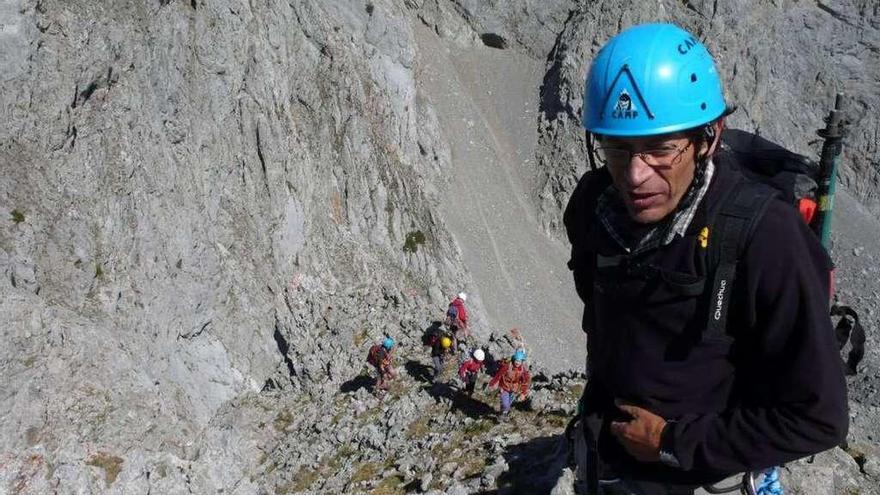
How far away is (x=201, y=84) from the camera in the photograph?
85.3 feet

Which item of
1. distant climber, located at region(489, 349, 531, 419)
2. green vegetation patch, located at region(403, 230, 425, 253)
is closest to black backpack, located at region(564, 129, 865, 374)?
distant climber, located at region(489, 349, 531, 419)

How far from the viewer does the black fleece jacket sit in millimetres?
3186

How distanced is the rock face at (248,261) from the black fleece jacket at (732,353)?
4.57 metres

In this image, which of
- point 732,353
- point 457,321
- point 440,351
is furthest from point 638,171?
point 457,321

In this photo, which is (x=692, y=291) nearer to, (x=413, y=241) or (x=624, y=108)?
(x=624, y=108)

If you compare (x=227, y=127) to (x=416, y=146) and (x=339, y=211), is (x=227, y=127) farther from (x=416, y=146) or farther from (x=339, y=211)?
(x=416, y=146)

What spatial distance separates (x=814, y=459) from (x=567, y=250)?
37.9 meters

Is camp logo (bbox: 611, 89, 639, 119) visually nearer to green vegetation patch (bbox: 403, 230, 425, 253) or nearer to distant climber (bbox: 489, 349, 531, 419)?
distant climber (bbox: 489, 349, 531, 419)

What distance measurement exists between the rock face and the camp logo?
18.0ft

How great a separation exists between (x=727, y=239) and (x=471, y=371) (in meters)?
15.0

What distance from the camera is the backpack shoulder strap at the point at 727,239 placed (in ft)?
10.8

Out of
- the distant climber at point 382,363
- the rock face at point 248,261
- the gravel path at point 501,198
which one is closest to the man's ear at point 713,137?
the rock face at point 248,261

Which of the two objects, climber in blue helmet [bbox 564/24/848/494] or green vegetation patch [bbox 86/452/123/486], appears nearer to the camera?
climber in blue helmet [bbox 564/24/848/494]

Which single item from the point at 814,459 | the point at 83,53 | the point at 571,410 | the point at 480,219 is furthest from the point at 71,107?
the point at 480,219
